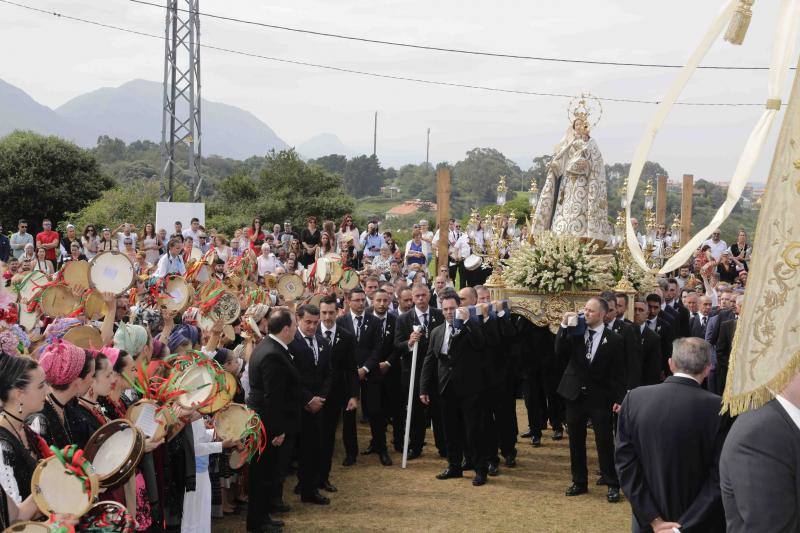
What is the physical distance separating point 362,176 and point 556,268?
78.3m

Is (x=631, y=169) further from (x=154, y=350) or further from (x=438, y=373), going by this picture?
(x=438, y=373)

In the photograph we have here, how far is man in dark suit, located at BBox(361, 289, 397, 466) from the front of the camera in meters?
10.4

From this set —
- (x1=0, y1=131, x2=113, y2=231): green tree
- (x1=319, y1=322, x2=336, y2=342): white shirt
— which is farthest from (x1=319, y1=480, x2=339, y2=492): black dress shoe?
(x1=0, y1=131, x2=113, y2=231): green tree

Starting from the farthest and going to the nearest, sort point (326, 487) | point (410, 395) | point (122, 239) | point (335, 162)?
point (335, 162) → point (122, 239) → point (410, 395) → point (326, 487)

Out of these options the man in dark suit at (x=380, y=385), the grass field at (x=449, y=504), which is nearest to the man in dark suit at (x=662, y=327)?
the grass field at (x=449, y=504)

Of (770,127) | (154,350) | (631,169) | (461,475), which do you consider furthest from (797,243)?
(461,475)

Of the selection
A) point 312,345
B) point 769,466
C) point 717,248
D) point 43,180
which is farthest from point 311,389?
point 43,180

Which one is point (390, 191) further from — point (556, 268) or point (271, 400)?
point (271, 400)

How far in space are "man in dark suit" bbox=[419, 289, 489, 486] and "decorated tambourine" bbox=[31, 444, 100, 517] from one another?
544 centimetres

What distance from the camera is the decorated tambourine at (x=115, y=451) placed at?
4852 mm

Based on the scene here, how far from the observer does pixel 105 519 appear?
4.41 metres

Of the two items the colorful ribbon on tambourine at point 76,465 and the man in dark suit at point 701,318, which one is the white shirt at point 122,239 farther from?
the colorful ribbon on tambourine at point 76,465

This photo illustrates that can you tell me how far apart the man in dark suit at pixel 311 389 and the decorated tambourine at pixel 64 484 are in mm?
3835

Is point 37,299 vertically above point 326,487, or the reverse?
point 37,299
